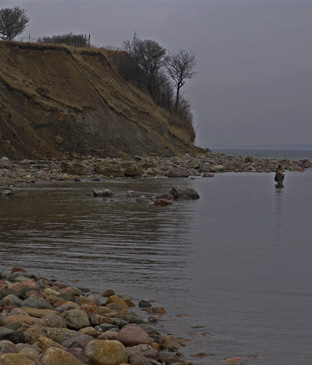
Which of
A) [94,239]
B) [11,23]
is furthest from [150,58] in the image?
[94,239]

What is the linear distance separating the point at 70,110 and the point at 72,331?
44.1m

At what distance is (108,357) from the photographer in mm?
5062

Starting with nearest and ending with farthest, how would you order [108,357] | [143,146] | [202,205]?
1. [108,357]
2. [202,205]
3. [143,146]

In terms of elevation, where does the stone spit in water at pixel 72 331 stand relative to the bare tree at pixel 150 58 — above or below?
below

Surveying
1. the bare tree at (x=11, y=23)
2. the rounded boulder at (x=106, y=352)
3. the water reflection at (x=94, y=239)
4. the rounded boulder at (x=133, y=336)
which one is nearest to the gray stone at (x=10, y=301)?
the rounded boulder at (x=133, y=336)

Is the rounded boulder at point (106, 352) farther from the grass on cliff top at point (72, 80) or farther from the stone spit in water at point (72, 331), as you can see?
the grass on cliff top at point (72, 80)

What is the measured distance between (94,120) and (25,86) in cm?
644

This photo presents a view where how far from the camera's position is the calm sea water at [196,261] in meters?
6.28

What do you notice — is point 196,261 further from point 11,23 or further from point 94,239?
point 11,23

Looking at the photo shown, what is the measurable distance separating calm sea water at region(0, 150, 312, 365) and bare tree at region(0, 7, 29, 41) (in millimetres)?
46705

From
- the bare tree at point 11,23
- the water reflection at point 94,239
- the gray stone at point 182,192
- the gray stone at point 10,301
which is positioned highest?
the bare tree at point 11,23

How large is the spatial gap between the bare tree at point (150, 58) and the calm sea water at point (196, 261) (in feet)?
170

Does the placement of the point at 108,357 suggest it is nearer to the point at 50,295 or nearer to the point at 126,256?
the point at 50,295

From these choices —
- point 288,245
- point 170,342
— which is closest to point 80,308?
point 170,342
